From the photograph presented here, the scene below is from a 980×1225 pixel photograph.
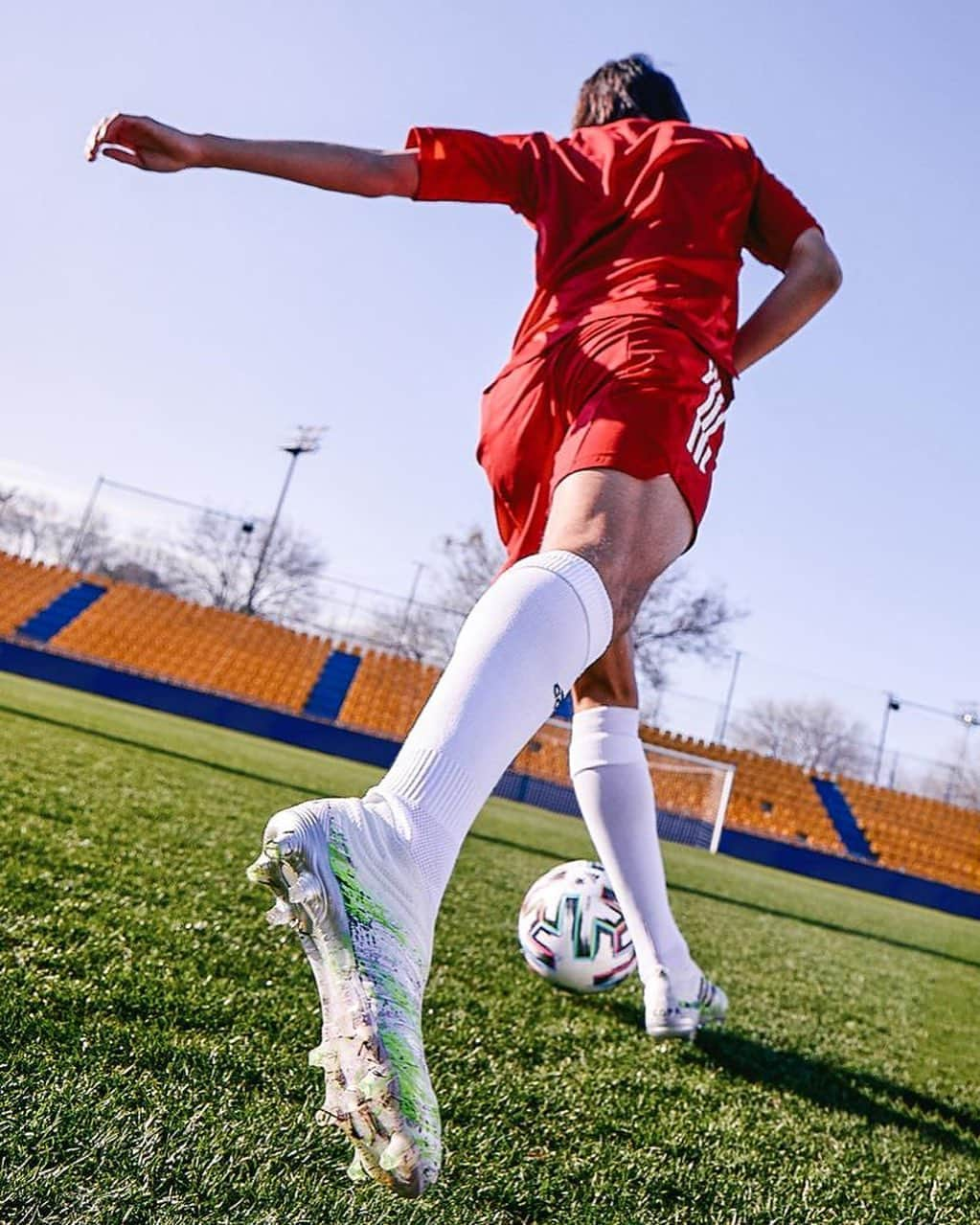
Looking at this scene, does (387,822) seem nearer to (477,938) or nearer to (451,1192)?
(451,1192)

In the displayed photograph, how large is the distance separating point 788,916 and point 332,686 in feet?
52.5

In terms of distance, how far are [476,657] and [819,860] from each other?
18.2 meters

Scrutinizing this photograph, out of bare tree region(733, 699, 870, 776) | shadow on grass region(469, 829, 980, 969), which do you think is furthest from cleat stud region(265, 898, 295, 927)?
bare tree region(733, 699, 870, 776)

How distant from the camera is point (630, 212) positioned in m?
1.84

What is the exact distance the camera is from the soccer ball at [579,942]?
7.94ft

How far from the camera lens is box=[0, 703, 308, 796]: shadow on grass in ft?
24.4

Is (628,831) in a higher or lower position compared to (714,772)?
lower

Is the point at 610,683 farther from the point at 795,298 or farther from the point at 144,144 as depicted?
the point at 144,144

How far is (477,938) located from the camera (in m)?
2.94

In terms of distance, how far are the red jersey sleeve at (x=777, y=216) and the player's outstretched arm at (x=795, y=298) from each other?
0.06 feet

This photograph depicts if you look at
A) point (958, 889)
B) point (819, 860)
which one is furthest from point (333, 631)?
point (958, 889)

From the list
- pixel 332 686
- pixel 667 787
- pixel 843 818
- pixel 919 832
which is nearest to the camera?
pixel 667 787

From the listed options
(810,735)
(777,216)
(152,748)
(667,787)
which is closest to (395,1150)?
(777,216)

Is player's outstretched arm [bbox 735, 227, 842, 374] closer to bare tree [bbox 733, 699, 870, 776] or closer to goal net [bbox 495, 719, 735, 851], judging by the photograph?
goal net [bbox 495, 719, 735, 851]
